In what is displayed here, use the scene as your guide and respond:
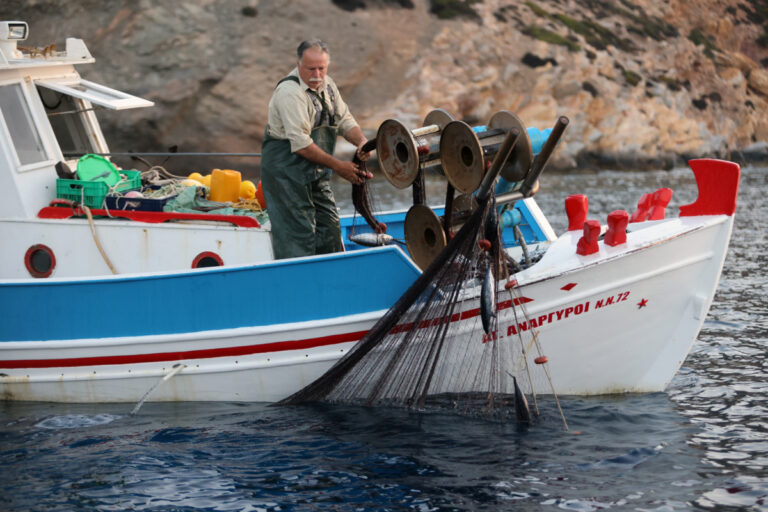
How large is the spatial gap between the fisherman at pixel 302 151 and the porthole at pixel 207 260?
22.0 inches

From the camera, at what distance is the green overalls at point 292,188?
299 inches

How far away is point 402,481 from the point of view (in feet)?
20.2

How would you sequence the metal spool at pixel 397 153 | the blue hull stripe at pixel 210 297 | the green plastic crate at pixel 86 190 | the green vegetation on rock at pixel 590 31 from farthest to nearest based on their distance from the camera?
1. the green vegetation on rock at pixel 590 31
2. the green plastic crate at pixel 86 190
3. the blue hull stripe at pixel 210 297
4. the metal spool at pixel 397 153

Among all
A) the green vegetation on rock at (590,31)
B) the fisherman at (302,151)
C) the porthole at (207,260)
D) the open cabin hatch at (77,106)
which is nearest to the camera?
the fisherman at (302,151)

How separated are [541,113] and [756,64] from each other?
17225mm

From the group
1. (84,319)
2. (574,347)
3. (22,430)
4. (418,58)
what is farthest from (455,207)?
(418,58)

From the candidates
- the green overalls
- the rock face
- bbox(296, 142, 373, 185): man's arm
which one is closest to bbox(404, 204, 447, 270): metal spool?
bbox(296, 142, 373, 185): man's arm

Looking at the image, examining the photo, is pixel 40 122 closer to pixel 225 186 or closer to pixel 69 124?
pixel 69 124

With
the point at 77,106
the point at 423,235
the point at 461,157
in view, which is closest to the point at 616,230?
the point at 461,157

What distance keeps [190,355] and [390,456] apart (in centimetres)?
212

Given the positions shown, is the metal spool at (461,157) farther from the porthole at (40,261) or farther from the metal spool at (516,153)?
the porthole at (40,261)

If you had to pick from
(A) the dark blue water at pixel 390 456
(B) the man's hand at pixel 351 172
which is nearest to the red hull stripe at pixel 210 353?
(A) the dark blue water at pixel 390 456

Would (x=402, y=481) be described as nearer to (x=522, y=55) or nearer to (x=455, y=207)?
(x=455, y=207)

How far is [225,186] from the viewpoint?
873 cm
